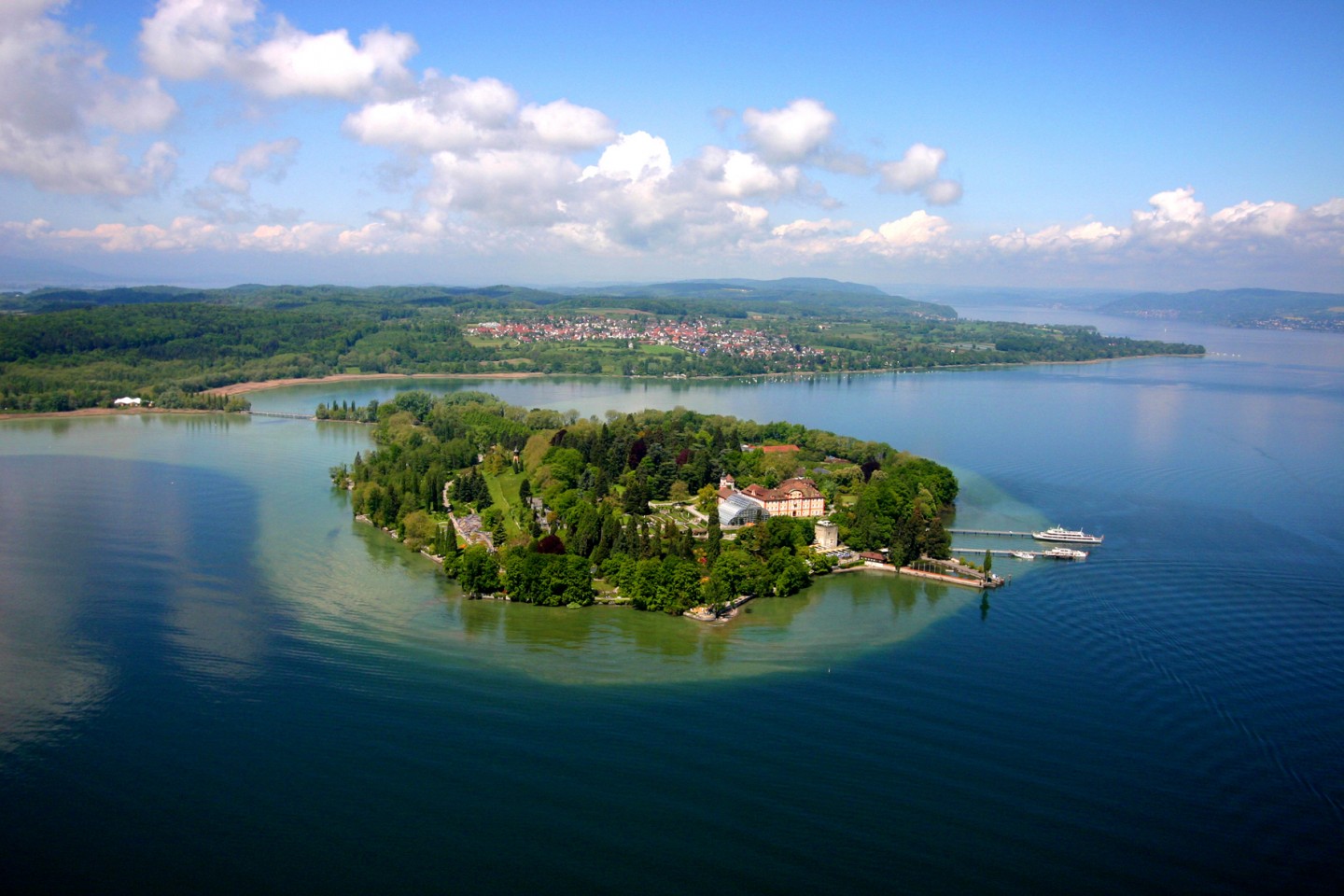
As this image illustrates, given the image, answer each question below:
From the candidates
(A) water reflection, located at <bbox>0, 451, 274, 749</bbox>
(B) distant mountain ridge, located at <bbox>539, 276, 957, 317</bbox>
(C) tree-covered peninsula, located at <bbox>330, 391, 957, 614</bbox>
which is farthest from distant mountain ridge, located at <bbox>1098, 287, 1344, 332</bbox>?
(A) water reflection, located at <bbox>0, 451, 274, 749</bbox>

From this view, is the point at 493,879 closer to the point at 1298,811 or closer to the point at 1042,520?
the point at 1298,811

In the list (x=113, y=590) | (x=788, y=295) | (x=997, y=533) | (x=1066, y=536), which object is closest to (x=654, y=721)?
(x=113, y=590)

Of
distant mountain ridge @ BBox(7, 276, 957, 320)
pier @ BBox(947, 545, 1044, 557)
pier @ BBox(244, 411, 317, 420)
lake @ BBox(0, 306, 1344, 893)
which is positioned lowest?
lake @ BBox(0, 306, 1344, 893)

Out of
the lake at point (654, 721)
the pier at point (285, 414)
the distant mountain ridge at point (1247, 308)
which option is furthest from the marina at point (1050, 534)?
the distant mountain ridge at point (1247, 308)

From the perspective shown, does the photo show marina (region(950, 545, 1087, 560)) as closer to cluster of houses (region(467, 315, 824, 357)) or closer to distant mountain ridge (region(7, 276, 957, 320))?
cluster of houses (region(467, 315, 824, 357))

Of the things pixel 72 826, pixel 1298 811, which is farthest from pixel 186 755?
pixel 1298 811
